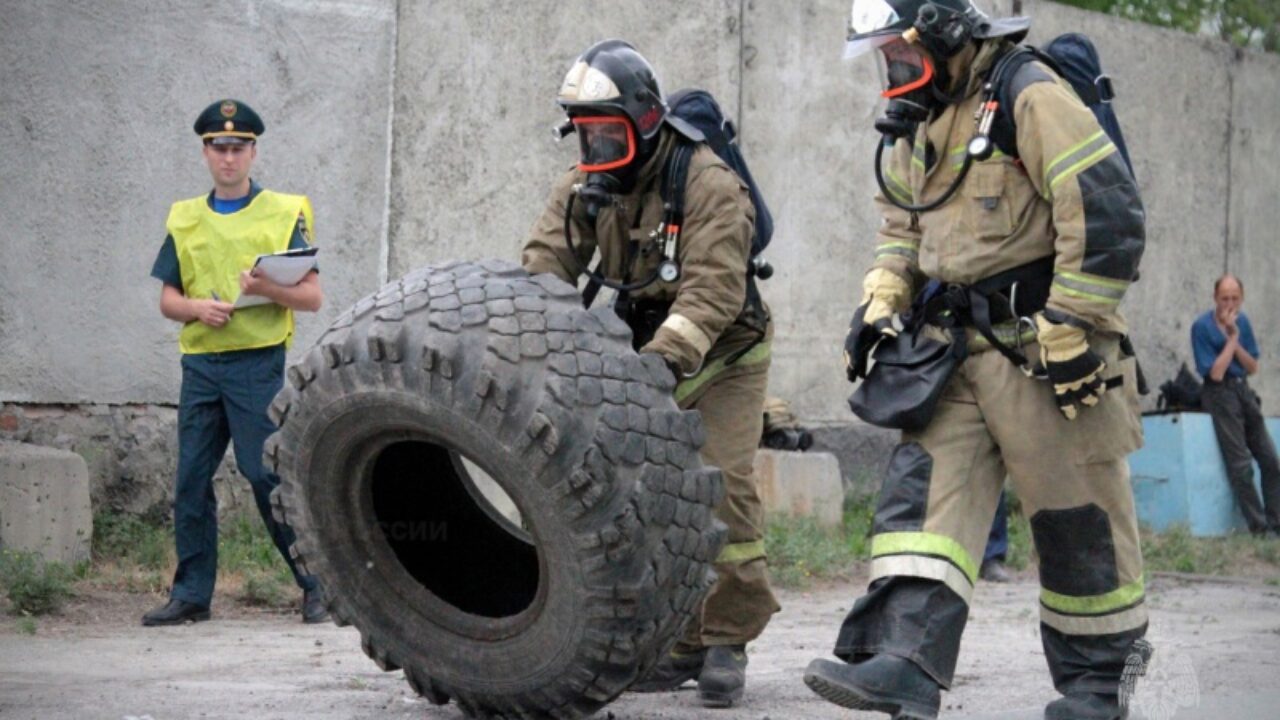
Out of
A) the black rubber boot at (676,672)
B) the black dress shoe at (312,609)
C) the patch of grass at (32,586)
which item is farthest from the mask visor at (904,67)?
the patch of grass at (32,586)

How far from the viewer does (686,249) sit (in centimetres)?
527

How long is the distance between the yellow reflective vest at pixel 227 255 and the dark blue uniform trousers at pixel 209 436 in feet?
0.26

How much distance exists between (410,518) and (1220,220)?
394 inches

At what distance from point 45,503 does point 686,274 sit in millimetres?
3748

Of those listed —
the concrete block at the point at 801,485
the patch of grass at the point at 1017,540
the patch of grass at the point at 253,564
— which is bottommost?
the patch of grass at the point at 1017,540

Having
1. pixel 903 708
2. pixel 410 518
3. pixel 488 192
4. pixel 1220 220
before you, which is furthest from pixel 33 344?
pixel 1220 220

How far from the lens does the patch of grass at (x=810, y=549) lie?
9.02 m

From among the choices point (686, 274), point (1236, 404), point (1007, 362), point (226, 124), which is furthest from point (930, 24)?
point (1236, 404)

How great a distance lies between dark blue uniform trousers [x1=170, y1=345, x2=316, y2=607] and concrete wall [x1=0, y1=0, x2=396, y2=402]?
1231 millimetres

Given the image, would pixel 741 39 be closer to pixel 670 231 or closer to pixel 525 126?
pixel 525 126

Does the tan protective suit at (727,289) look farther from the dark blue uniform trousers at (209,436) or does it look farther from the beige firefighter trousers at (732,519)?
the dark blue uniform trousers at (209,436)

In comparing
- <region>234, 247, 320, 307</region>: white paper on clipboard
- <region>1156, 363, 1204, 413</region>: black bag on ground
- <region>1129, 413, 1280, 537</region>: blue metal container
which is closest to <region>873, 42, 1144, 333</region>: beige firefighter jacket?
<region>234, 247, 320, 307</region>: white paper on clipboard

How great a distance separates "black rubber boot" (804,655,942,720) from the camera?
14.6 ft

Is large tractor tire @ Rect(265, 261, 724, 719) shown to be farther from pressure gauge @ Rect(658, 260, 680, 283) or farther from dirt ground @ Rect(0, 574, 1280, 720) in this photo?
pressure gauge @ Rect(658, 260, 680, 283)
